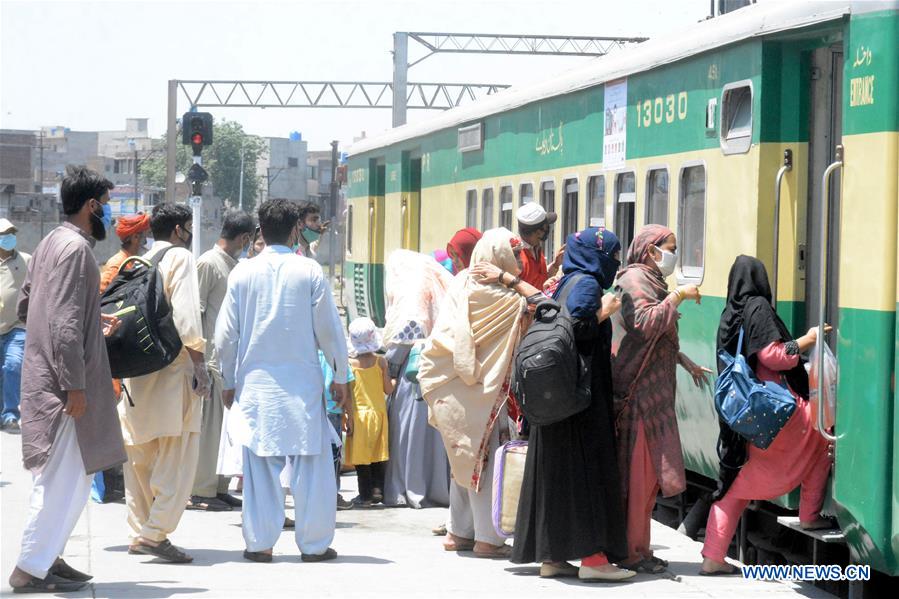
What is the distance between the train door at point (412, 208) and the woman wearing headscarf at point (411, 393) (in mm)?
8345

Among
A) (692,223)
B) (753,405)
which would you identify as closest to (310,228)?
(692,223)

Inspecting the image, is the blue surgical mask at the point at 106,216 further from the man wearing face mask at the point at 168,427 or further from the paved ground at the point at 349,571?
the paved ground at the point at 349,571

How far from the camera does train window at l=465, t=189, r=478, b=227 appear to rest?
1464 cm

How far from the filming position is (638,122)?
9.77 metres

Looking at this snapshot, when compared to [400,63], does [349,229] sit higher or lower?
lower

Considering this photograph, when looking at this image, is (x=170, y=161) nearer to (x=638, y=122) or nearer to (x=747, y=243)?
(x=638, y=122)

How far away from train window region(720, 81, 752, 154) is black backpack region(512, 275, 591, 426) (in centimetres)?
156

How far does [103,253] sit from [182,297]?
6660 centimetres

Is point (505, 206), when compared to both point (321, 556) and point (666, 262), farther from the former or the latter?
point (321, 556)

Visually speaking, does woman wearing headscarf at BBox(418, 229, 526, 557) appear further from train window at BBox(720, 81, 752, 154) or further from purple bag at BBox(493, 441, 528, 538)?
train window at BBox(720, 81, 752, 154)

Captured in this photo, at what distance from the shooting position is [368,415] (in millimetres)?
9945

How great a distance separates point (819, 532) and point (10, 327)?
8513 millimetres

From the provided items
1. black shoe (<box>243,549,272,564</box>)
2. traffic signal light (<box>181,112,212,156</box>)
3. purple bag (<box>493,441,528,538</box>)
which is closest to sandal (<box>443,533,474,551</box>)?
purple bag (<box>493,441,528,538</box>)

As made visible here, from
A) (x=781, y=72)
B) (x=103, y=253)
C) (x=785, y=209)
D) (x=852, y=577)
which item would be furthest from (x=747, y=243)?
(x=103, y=253)
